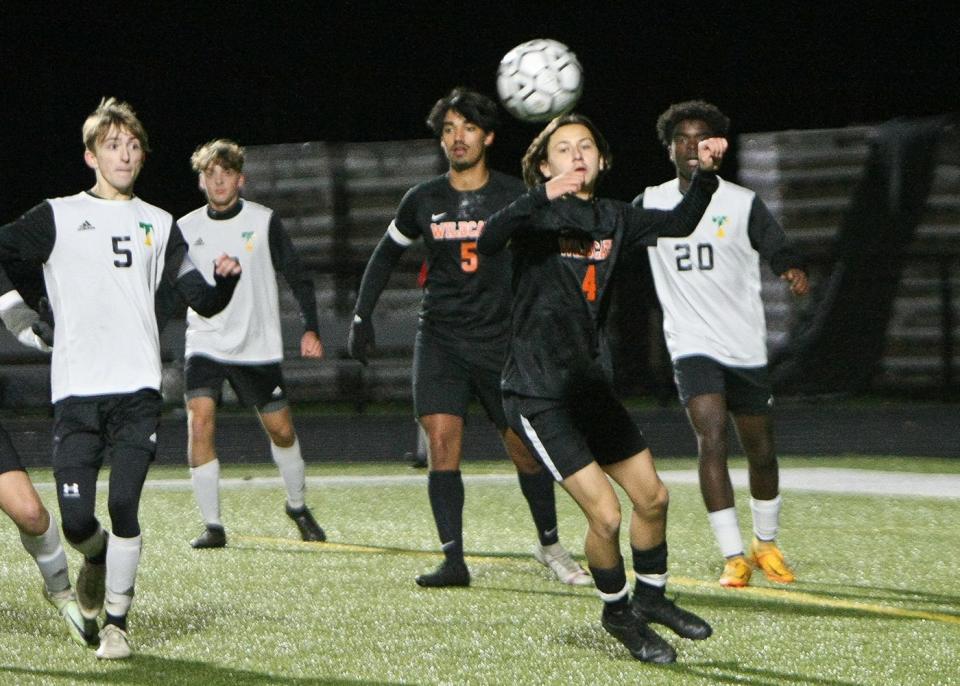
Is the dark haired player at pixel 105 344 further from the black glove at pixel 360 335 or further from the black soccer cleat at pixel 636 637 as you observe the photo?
the black glove at pixel 360 335

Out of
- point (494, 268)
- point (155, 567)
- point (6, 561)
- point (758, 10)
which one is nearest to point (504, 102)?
point (494, 268)

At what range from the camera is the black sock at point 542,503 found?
784 centimetres

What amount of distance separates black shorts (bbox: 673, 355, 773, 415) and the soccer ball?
1291 mm

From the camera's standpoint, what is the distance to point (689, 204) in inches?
238

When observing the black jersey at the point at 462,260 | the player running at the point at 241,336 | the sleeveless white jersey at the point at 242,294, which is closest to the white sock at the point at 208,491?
the player running at the point at 241,336

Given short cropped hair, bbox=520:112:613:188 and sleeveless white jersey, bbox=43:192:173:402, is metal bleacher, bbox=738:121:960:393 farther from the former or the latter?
sleeveless white jersey, bbox=43:192:173:402

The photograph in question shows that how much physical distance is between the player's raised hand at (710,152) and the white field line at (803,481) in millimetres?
5580

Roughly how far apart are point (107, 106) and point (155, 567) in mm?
2807

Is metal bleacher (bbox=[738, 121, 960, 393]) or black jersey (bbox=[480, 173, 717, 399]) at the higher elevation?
black jersey (bbox=[480, 173, 717, 399])

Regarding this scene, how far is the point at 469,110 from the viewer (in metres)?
7.51

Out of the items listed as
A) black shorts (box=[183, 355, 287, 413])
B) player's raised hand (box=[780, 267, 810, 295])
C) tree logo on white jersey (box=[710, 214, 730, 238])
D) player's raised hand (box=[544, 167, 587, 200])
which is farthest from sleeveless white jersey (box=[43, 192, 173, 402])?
black shorts (box=[183, 355, 287, 413])

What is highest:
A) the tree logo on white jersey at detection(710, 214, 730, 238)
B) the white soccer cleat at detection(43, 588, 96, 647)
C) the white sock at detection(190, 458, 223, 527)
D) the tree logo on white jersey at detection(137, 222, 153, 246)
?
the tree logo on white jersey at detection(137, 222, 153, 246)

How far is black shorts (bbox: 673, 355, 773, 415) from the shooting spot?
7.46m

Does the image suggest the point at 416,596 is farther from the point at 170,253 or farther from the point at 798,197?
the point at 798,197
